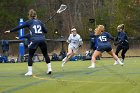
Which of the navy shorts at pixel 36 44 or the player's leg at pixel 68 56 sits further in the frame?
the player's leg at pixel 68 56

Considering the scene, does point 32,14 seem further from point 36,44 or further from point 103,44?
point 103,44

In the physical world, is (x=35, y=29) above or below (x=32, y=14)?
below

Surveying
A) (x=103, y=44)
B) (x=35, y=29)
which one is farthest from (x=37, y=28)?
(x=103, y=44)

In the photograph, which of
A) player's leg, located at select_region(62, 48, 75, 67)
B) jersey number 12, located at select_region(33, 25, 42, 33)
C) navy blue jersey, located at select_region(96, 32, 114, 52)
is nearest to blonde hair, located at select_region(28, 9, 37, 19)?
jersey number 12, located at select_region(33, 25, 42, 33)

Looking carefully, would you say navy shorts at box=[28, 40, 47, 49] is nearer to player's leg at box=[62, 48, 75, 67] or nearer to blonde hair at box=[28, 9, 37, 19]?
blonde hair at box=[28, 9, 37, 19]

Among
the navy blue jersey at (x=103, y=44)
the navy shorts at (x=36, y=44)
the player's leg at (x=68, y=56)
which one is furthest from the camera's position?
the player's leg at (x=68, y=56)

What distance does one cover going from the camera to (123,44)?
2358 centimetres

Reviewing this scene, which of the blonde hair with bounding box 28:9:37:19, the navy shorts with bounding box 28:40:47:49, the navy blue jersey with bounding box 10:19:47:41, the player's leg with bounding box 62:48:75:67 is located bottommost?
the player's leg with bounding box 62:48:75:67

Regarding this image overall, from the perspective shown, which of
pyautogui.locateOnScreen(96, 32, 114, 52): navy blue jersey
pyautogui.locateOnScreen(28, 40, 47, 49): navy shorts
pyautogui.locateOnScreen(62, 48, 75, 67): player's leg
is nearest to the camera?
pyautogui.locateOnScreen(28, 40, 47, 49): navy shorts

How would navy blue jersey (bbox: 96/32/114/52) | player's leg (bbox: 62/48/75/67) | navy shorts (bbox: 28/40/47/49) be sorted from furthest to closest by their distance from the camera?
player's leg (bbox: 62/48/75/67) → navy blue jersey (bbox: 96/32/114/52) → navy shorts (bbox: 28/40/47/49)

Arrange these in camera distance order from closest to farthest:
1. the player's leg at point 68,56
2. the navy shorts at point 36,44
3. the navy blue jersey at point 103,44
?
the navy shorts at point 36,44, the navy blue jersey at point 103,44, the player's leg at point 68,56

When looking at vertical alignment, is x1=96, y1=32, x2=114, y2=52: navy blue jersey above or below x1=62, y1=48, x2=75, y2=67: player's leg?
above

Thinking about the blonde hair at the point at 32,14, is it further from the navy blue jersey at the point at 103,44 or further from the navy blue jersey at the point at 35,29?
the navy blue jersey at the point at 103,44

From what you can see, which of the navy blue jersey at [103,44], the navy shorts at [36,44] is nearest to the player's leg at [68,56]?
the navy blue jersey at [103,44]
